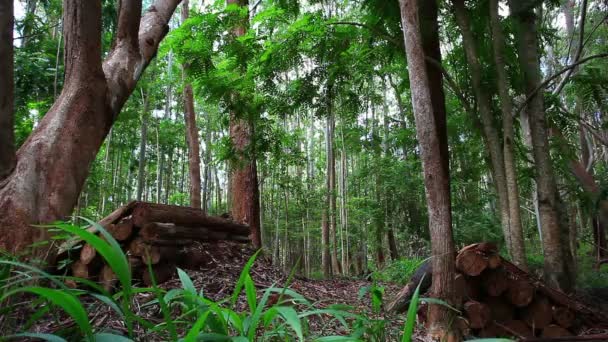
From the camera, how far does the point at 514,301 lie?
382cm

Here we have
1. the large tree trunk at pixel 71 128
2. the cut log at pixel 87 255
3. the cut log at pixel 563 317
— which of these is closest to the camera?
the large tree trunk at pixel 71 128

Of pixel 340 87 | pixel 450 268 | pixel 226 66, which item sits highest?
pixel 226 66

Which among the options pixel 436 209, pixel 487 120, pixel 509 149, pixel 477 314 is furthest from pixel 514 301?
pixel 487 120

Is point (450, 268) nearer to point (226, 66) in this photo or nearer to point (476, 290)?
point (476, 290)

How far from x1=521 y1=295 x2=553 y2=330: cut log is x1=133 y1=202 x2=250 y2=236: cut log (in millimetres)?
3168

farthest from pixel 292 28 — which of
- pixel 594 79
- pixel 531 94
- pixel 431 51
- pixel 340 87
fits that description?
pixel 594 79

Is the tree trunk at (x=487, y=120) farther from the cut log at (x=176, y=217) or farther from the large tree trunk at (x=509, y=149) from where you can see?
the cut log at (x=176, y=217)

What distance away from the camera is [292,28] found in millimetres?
5355

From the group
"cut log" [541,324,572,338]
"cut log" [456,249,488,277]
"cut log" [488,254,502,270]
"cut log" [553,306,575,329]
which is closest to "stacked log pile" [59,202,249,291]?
"cut log" [456,249,488,277]

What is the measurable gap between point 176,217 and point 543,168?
14.0 feet

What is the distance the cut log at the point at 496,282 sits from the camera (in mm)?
3740

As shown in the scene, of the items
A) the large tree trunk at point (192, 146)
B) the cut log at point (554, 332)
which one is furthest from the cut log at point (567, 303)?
the large tree trunk at point (192, 146)

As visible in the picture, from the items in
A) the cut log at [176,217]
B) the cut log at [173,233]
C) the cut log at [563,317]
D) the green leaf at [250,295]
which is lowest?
the cut log at [563,317]

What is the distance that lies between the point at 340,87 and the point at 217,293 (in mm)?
3735
